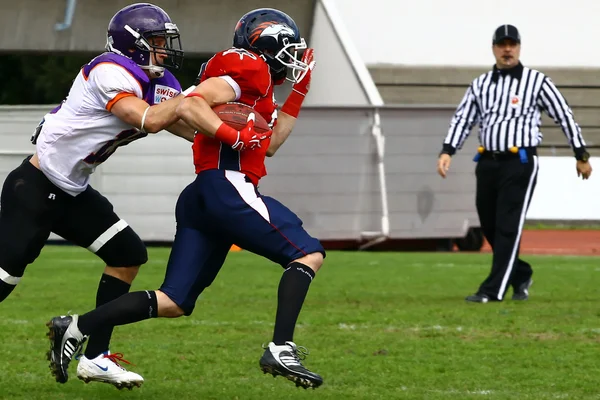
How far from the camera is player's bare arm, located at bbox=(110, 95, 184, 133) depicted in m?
4.51

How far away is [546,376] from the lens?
5141 mm

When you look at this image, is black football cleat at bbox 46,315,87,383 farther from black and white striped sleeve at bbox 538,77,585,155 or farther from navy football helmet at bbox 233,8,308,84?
black and white striped sleeve at bbox 538,77,585,155

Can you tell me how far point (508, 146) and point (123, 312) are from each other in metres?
3.99

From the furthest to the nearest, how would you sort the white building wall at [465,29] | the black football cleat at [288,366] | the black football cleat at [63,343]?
the white building wall at [465,29] → the black football cleat at [63,343] → the black football cleat at [288,366]

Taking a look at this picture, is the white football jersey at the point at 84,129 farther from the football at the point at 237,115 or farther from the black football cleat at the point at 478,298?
the black football cleat at the point at 478,298

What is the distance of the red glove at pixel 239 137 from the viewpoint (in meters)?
4.38

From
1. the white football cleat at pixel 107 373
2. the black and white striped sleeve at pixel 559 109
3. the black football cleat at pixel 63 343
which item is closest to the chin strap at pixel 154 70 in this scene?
the black football cleat at pixel 63 343

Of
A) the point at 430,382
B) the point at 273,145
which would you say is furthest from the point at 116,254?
the point at 430,382

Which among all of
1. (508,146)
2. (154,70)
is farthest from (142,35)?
(508,146)

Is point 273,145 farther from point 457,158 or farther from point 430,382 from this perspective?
point 457,158

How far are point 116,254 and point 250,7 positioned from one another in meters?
14.6

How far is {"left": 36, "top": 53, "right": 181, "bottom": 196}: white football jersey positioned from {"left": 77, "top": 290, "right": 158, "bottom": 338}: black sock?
53 centimetres

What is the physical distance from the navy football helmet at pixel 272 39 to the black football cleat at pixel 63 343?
4.08 ft

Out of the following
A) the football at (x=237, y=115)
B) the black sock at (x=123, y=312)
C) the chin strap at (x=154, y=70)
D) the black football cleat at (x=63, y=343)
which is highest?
the chin strap at (x=154, y=70)
